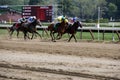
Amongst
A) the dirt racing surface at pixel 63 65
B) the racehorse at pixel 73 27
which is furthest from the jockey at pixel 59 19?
the dirt racing surface at pixel 63 65

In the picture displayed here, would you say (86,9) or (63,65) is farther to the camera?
(86,9)

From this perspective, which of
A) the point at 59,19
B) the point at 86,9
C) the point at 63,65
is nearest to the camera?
the point at 63,65

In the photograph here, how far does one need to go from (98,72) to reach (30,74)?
1.87 meters

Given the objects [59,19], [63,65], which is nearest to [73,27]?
[59,19]

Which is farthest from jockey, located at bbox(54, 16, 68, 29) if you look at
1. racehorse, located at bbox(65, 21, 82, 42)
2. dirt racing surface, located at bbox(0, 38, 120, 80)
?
dirt racing surface, located at bbox(0, 38, 120, 80)

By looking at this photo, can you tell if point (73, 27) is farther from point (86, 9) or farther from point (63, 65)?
point (86, 9)

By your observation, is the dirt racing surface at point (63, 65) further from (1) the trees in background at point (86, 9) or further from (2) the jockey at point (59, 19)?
(1) the trees in background at point (86, 9)

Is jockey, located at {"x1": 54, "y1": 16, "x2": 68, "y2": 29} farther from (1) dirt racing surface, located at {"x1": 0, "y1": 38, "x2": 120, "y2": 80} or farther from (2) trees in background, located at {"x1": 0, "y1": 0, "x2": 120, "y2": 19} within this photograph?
(2) trees in background, located at {"x1": 0, "y1": 0, "x2": 120, "y2": 19}

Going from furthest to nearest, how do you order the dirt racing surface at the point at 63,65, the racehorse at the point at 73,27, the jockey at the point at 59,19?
the jockey at the point at 59,19 < the racehorse at the point at 73,27 < the dirt racing surface at the point at 63,65

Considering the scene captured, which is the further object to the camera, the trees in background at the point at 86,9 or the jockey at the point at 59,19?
the trees in background at the point at 86,9

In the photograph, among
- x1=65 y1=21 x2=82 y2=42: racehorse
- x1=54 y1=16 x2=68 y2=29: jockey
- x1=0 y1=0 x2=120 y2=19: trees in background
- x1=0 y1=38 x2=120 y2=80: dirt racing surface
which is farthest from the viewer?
x1=0 y1=0 x2=120 y2=19: trees in background

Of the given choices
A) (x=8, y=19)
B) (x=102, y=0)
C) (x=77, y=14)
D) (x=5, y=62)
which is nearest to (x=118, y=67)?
(x=5, y=62)

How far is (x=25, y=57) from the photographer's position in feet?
48.2

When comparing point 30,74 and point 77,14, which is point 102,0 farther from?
point 30,74
